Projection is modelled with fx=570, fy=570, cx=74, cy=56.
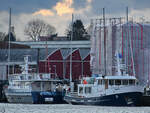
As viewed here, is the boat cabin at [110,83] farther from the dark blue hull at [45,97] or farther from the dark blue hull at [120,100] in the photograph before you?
the dark blue hull at [45,97]

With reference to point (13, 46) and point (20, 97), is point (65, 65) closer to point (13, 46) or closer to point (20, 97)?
point (13, 46)

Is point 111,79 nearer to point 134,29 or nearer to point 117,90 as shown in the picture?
point 117,90

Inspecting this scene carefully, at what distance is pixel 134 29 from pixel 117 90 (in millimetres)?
21551

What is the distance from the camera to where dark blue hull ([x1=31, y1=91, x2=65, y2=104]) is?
6756cm

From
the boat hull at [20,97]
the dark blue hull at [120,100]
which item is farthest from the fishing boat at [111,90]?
the boat hull at [20,97]

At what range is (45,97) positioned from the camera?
222ft

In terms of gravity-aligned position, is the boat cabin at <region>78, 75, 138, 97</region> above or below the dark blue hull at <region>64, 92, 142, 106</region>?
above

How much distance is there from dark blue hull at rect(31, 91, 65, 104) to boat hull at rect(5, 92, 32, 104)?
1.30 meters

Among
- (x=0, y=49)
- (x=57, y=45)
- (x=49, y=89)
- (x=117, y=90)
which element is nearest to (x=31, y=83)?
(x=49, y=89)

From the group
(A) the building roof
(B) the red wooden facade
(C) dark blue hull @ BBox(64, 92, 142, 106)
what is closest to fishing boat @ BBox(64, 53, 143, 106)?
(C) dark blue hull @ BBox(64, 92, 142, 106)

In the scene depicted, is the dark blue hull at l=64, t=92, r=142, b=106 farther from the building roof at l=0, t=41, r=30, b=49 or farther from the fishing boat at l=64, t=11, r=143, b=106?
the building roof at l=0, t=41, r=30, b=49

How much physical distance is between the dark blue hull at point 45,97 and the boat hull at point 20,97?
1301mm

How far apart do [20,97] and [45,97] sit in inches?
173

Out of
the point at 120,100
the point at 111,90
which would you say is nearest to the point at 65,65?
the point at 111,90
